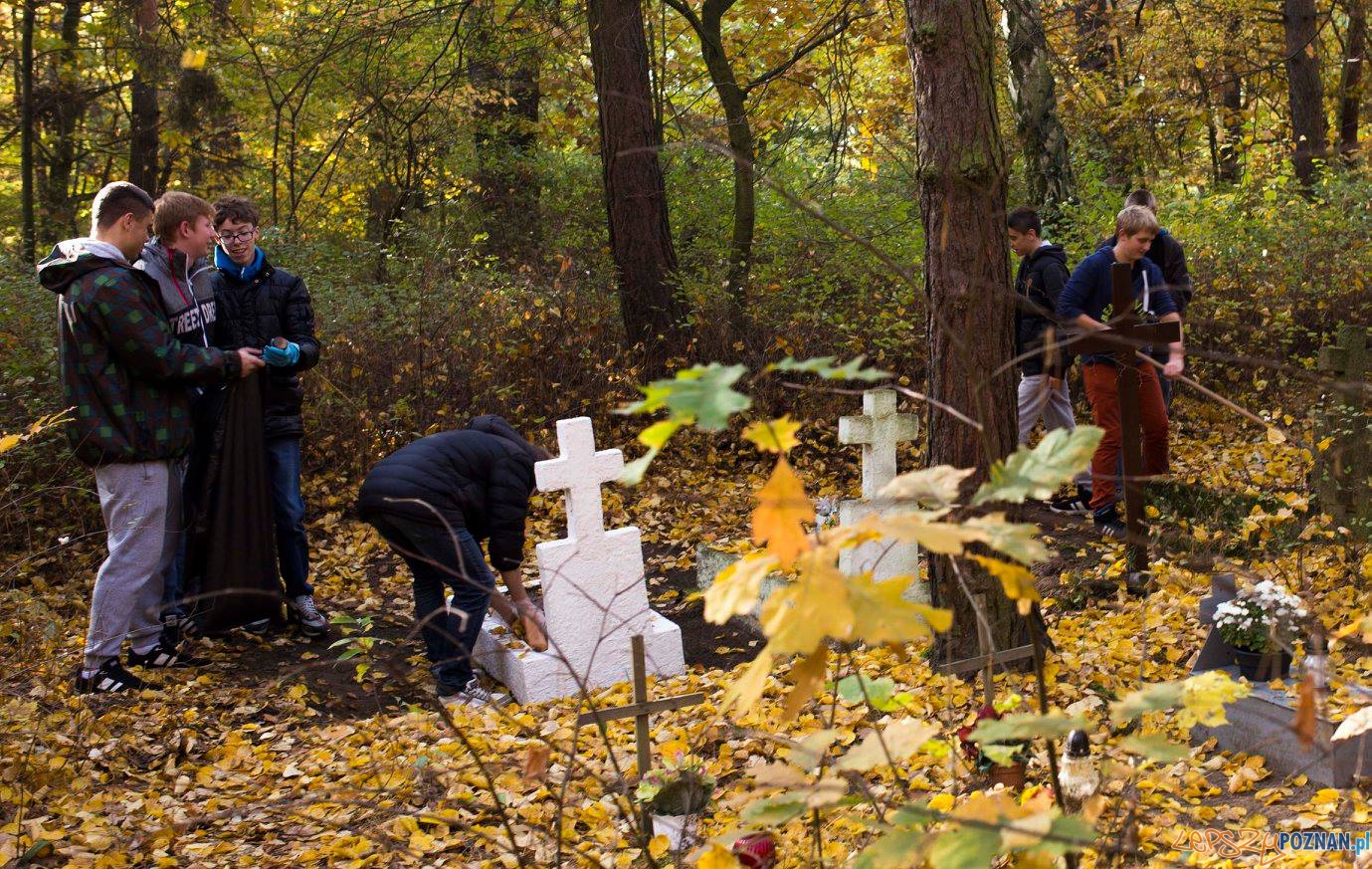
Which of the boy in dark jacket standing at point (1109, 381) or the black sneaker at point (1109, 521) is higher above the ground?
the boy in dark jacket standing at point (1109, 381)

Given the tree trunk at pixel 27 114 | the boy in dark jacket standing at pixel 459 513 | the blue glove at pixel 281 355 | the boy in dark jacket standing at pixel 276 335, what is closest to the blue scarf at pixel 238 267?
the boy in dark jacket standing at pixel 276 335

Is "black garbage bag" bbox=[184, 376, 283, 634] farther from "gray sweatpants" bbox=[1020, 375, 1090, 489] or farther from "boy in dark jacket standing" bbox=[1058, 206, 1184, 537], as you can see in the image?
"gray sweatpants" bbox=[1020, 375, 1090, 489]

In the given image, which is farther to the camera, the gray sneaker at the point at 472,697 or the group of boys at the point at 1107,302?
the group of boys at the point at 1107,302

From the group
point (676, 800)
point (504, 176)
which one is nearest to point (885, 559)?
point (676, 800)

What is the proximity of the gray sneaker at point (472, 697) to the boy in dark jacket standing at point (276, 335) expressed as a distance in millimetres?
1121

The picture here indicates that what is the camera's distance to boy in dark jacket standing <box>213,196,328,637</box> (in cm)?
535

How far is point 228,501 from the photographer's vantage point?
5297 millimetres

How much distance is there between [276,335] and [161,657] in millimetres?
1521

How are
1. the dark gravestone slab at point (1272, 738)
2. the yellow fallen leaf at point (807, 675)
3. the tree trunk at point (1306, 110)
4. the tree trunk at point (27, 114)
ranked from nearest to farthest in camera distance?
the yellow fallen leaf at point (807, 675) → the dark gravestone slab at point (1272, 738) → the tree trunk at point (27, 114) → the tree trunk at point (1306, 110)

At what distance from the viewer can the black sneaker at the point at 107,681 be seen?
15.3 feet

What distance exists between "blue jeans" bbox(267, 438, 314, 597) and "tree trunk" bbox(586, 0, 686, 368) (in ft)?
12.3

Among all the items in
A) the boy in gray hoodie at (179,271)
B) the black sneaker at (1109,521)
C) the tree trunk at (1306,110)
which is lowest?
the black sneaker at (1109,521)

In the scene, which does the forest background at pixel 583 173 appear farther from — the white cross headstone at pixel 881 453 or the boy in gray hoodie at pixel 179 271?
the white cross headstone at pixel 881 453

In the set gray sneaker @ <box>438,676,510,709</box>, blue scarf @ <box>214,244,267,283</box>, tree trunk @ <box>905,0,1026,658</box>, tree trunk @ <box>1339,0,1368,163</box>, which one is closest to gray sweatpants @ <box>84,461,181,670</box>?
blue scarf @ <box>214,244,267,283</box>
